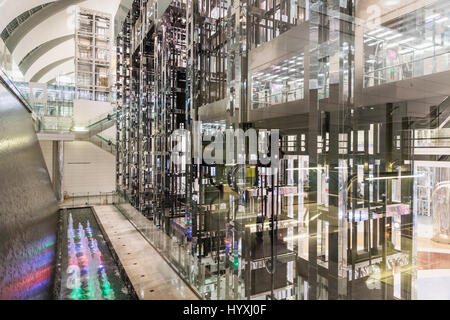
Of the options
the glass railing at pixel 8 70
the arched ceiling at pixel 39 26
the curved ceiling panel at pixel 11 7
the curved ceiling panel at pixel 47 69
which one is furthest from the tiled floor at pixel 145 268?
the curved ceiling panel at pixel 47 69

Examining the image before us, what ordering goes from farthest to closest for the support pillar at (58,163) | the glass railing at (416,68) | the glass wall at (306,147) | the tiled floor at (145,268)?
the support pillar at (58,163) < the glass railing at (416,68) < the tiled floor at (145,268) < the glass wall at (306,147)

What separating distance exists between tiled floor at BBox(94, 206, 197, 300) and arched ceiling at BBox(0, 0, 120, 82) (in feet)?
48.5

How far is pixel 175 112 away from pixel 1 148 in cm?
338

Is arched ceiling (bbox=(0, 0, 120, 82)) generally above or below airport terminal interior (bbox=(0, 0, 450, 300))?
above

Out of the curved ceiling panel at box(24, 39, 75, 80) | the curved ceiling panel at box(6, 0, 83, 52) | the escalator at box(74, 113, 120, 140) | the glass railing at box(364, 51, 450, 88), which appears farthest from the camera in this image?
the curved ceiling panel at box(24, 39, 75, 80)

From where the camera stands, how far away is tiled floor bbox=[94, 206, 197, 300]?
305 cm

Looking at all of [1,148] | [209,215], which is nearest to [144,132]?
[209,215]

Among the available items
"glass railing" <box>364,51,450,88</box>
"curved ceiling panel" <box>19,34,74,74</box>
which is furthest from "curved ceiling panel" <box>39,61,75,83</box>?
"glass railing" <box>364,51,450,88</box>

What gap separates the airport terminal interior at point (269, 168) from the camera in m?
1.86

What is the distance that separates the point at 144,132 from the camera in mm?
6484

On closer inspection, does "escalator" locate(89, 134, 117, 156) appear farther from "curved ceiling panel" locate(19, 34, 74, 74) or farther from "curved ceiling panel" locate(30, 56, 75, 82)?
"curved ceiling panel" locate(30, 56, 75, 82)

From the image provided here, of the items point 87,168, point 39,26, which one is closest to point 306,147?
point 87,168

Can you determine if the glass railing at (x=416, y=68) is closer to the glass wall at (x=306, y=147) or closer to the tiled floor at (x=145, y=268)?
the glass wall at (x=306, y=147)
